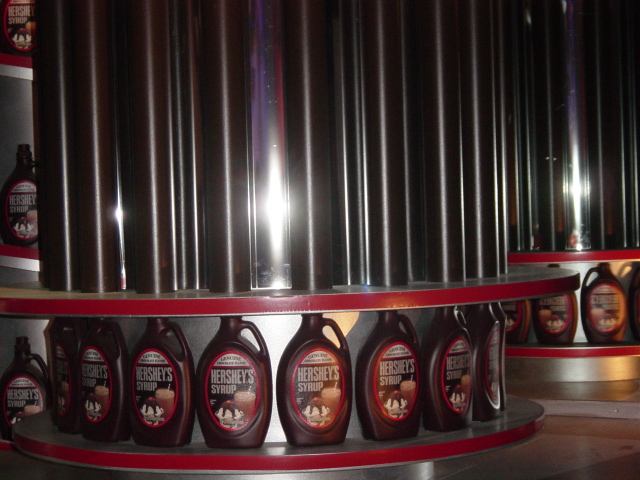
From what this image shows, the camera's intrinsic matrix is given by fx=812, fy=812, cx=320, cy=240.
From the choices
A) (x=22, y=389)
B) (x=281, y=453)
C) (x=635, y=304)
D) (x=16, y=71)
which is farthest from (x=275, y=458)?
(x=635, y=304)

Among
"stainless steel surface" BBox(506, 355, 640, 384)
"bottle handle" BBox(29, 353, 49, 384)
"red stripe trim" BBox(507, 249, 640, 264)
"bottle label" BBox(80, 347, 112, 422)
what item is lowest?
"stainless steel surface" BBox(506, 355, 640, 384)

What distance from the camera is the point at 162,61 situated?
1.77 meters

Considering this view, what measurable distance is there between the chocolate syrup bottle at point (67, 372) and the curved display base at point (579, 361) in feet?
7.22

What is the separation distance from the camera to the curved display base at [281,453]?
5.29 feet

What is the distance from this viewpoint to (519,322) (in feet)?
12.0

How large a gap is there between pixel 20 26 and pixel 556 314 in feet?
8.06

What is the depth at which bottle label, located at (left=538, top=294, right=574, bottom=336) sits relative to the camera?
11.6 feet

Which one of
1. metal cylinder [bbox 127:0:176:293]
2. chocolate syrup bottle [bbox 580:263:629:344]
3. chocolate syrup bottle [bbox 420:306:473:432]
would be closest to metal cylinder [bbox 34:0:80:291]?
metal cylinder [bbox 127:0:176:293]

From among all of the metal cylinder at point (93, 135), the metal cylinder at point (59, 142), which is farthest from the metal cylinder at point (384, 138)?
the metal cylinder at point (59, 142)

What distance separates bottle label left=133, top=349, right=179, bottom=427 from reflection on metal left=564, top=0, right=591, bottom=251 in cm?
251

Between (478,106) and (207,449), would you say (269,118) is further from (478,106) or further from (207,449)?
(207,449)

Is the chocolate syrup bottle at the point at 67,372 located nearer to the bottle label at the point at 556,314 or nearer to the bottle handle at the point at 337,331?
the bottle handle at the point at 337,331

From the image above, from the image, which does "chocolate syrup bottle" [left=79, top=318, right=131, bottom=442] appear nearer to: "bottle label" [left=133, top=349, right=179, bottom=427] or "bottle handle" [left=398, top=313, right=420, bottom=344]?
"bottle label" [left=133, top=349, right=179, bottom=427]

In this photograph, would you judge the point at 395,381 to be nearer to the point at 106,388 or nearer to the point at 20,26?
the point at 106,388
